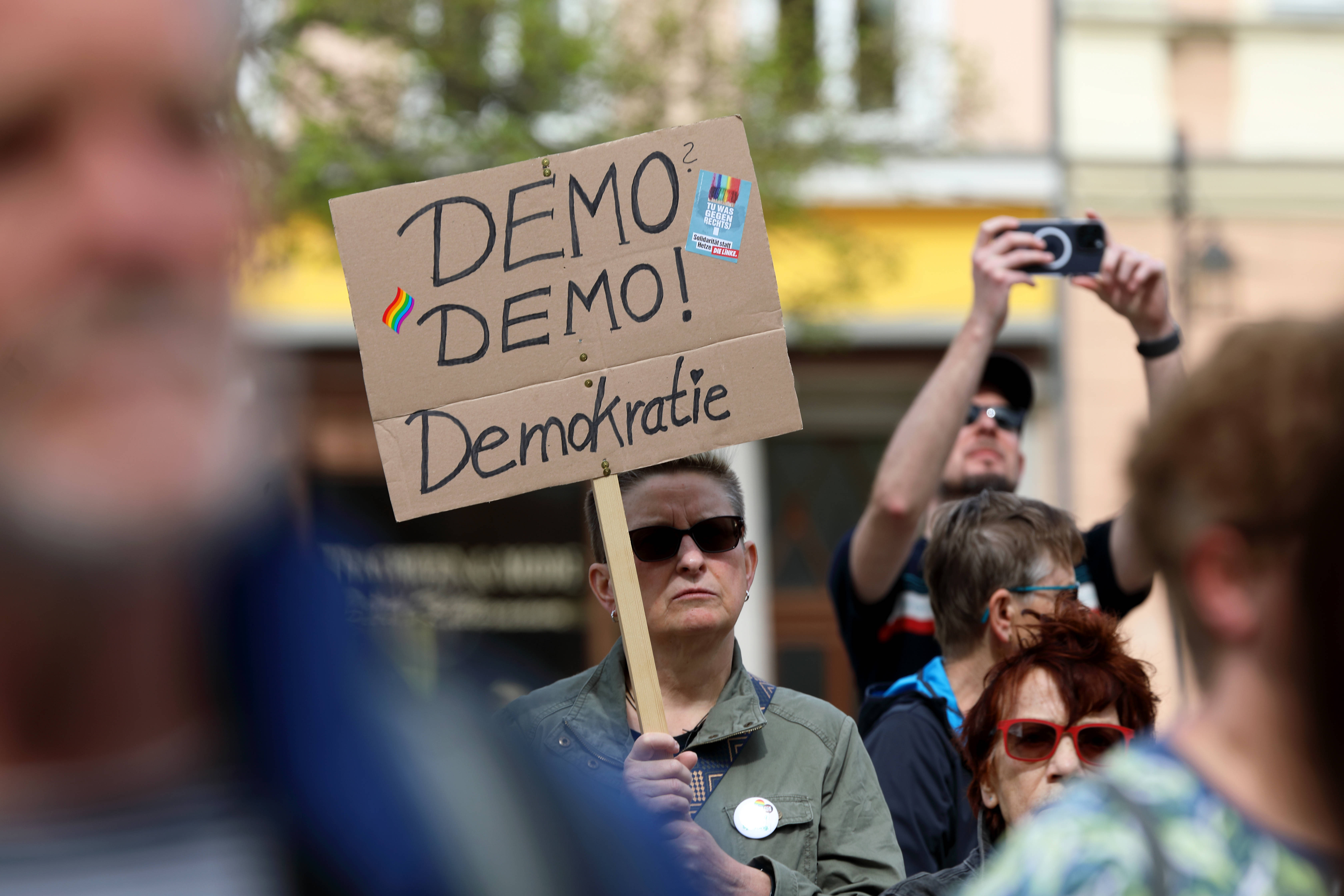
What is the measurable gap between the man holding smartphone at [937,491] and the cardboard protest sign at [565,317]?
1.92ft

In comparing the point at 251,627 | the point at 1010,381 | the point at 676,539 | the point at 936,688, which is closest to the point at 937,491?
the point at 1010,381

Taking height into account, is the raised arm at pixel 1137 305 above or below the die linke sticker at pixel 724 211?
below

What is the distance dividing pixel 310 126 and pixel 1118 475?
5.53 m

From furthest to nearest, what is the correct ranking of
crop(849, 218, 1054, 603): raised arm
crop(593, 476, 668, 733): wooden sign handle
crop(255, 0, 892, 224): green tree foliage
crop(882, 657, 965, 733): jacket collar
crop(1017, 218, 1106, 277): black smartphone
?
1. crop(255, 0, 892, 224): green tree foliage
2. crop(1017, 218, 1106, 277): black smartphone
3. crop(849, 218, 1054, 603): raised arm
4. crop(882, 657, 965, 733): jacket collar
5. crop(593, 476, 668, 733): wooden sign handle

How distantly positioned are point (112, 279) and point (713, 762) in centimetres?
185

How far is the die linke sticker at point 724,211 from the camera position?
233 cm

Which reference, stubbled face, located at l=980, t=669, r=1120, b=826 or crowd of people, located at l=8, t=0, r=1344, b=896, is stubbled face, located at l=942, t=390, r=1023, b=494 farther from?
crowd of people, located at l=8, t=0, r=1344, b=896

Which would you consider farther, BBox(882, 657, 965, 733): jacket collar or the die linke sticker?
BBox(882, 657, 965, 733): jacket collar

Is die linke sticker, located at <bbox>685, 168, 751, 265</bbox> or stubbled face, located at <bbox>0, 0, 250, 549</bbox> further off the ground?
stubbled face, located at <bbox>0, 0, 250, 549</bbox>

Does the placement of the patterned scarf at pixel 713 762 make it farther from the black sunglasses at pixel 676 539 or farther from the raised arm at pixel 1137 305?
the raised arm at pixel 1137 305

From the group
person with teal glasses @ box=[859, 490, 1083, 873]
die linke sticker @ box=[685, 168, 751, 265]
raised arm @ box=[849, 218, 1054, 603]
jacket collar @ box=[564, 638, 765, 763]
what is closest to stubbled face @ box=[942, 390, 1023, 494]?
raised arm @ box=[849, 218, 1054, 603]

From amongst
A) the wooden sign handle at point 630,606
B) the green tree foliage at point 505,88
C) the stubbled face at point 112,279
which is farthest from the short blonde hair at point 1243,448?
the green tree foliage at point 505,88

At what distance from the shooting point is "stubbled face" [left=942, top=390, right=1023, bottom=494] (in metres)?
3.30

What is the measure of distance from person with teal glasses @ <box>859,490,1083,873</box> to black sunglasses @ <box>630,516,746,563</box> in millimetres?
512
